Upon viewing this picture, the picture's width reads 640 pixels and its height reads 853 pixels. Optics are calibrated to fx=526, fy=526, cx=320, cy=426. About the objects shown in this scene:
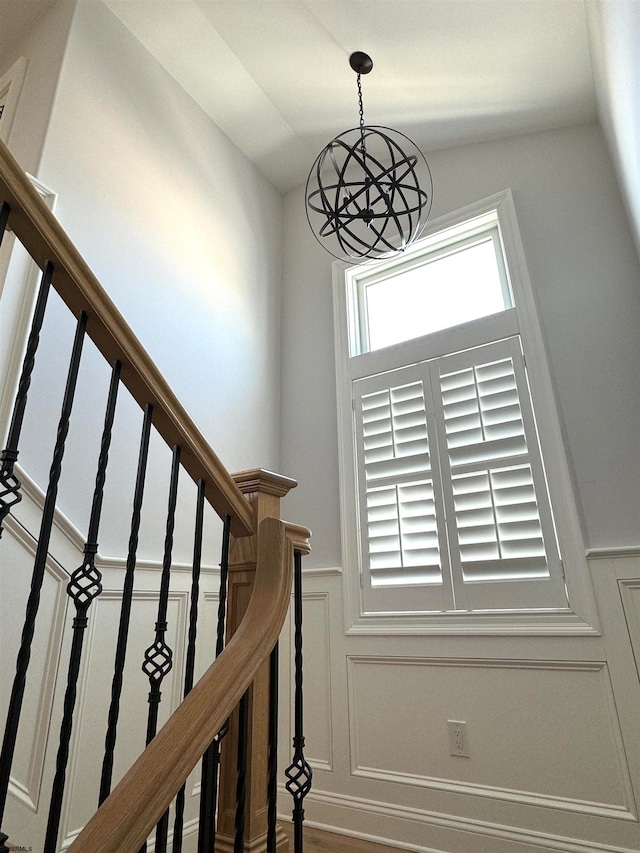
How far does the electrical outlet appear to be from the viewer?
2.18 metres

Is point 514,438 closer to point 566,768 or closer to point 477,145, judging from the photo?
point 566,768

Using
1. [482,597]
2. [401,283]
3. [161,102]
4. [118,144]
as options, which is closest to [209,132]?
[161,102]

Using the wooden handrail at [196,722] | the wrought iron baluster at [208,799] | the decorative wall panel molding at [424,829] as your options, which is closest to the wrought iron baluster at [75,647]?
the wooden handrail at [196,722]

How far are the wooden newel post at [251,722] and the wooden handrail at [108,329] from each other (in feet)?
0.16

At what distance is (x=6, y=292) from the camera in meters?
1.92

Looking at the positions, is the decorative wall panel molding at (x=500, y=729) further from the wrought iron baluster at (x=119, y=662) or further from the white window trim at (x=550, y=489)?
the wrought iron baluster at (x=119, y=662)

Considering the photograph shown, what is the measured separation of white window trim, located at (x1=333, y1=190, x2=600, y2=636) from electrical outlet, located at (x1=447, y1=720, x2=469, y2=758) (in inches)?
14.4

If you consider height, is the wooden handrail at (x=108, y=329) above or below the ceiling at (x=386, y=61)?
below

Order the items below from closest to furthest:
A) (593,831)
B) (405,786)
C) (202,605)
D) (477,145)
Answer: (593,831)
(405,786)
(202,605)
(477,145)

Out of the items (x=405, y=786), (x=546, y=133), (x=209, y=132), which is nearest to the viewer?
(x=405, y=786)

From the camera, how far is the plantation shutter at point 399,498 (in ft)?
8.21

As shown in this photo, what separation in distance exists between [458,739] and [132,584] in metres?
1.86

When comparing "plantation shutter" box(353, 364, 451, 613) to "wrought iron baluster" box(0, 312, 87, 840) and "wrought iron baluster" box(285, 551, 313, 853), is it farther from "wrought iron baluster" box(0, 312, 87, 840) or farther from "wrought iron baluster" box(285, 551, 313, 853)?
"wrought iron baluster" box(0, 312, 87, 840)

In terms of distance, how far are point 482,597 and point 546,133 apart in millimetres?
2430
